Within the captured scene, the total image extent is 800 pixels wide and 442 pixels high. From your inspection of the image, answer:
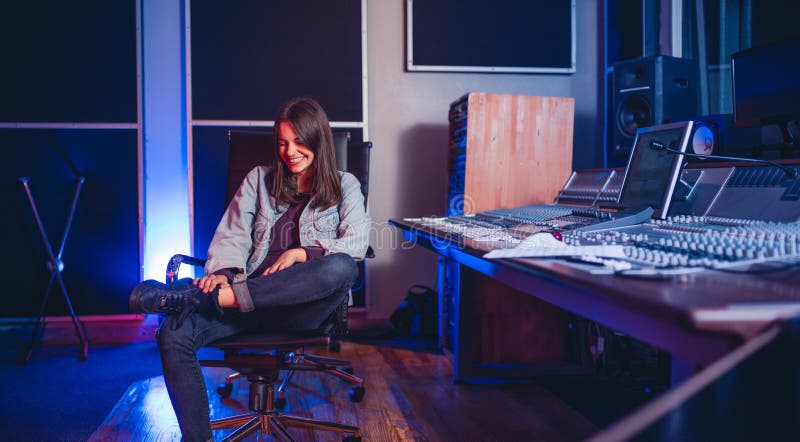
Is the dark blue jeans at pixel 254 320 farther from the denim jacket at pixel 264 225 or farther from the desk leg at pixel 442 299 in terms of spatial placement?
the desk leg at pixel 442 299

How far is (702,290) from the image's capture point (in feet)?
2.45

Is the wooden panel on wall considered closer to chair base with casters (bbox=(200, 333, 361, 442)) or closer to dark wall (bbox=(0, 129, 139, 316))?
chair base with casters (bbox=(200, 333, 361, 442))

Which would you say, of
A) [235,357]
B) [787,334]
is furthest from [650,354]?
[787,334]

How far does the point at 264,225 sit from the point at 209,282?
Result: 0.41 meters

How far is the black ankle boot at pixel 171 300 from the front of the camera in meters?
1.41

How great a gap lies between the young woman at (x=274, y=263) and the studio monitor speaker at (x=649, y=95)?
1.40 m

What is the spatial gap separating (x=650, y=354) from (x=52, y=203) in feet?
10.5

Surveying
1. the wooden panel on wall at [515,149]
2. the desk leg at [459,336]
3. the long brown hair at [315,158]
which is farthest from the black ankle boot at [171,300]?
the wooden panel on wall at [515,149]

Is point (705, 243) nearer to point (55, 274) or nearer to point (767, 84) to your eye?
point (767, 84)

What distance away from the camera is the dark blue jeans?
55.4 inches

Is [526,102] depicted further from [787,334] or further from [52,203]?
[52,203]

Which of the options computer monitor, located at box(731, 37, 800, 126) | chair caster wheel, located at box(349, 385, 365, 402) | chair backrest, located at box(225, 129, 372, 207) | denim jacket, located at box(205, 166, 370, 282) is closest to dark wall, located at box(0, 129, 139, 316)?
chair backrest, located at box(225, 129, 372, 207)

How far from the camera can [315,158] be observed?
1867mm

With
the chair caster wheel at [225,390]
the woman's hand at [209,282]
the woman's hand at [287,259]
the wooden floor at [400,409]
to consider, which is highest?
the woman's hand at [287,259]
